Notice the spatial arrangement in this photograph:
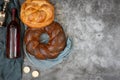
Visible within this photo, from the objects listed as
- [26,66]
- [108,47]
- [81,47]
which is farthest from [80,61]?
[26,66]

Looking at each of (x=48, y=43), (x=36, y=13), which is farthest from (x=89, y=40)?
(x=36, y=13)

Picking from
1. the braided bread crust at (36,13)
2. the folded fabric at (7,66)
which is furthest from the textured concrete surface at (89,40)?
the braided bread crust at (36,13)

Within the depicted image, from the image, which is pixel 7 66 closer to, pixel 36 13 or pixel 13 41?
pixel 13 41

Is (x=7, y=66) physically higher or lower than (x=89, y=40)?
lower

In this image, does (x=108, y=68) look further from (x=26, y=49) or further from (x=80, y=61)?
(x=26, y=49)

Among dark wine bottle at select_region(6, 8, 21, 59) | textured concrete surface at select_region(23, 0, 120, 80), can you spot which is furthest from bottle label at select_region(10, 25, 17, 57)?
textured concrete surface at select_region(23, 0, 120, 80)

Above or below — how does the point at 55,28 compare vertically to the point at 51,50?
above

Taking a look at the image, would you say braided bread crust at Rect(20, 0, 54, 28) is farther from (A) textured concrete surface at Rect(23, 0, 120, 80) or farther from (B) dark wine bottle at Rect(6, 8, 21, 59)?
(A) textured concrete surface at Rect(23, 0, 120, 80)
